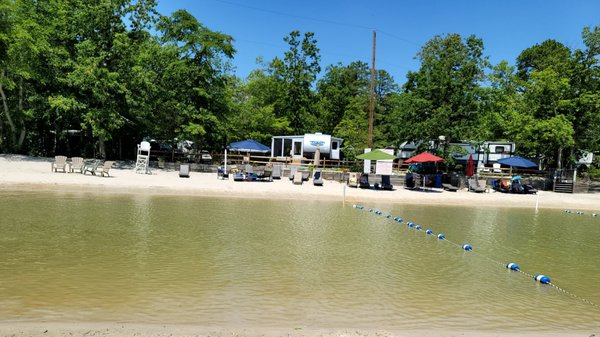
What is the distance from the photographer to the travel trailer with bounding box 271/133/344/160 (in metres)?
34.8

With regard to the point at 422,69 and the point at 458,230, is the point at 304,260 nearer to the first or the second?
the point at 458,230

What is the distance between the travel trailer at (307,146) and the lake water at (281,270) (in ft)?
66.3

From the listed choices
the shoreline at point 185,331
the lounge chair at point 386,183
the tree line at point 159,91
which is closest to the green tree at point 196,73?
the tree line at point 159,91

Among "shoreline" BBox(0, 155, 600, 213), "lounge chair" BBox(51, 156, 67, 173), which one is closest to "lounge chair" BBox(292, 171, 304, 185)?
"shoreline" BBox(0, 155, 600, 213)

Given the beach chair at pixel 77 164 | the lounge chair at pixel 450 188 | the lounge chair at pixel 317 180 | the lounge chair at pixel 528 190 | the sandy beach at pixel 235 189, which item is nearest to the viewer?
the sandy beach at pixel 235 189

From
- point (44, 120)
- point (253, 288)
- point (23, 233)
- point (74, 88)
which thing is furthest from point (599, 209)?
point (44, 120)

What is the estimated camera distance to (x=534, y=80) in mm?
31141

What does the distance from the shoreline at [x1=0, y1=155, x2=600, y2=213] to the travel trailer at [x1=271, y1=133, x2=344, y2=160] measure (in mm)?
9673

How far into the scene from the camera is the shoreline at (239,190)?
62.9 feet

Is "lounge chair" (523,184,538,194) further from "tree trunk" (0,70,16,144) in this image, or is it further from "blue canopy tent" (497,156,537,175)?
"tree trunk" (0,70,16,144)

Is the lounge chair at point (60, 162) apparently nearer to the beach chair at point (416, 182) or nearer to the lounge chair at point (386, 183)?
the lounge chair at point (386, 183)

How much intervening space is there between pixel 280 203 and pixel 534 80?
24255 mm

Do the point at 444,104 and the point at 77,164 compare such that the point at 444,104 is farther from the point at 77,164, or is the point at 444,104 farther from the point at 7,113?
the point at 7,113

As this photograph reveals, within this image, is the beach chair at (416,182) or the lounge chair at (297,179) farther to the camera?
the beach chair at (416,182)
